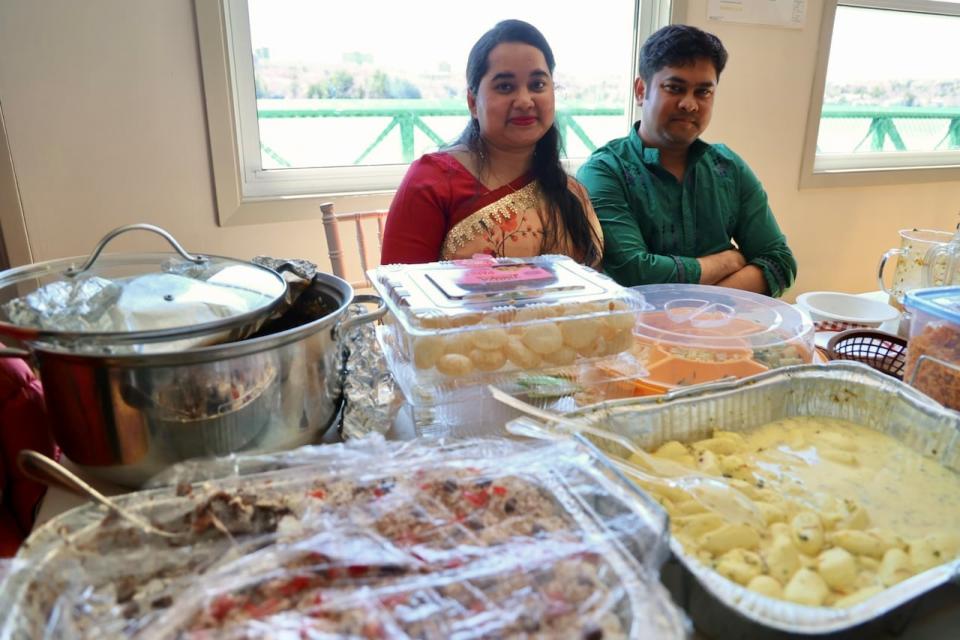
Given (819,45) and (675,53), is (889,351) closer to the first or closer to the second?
(675,53)

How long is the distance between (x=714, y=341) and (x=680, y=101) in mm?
874

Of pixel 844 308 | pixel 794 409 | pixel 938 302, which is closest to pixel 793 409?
pixel 794 409

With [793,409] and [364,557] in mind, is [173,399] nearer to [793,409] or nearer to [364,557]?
[364,557]

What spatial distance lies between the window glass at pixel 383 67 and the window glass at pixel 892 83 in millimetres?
1136

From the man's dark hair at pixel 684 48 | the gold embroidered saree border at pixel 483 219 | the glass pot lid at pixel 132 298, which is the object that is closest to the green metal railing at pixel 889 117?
the man's dark hair at pixel 684 48

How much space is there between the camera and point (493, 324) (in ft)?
2.69

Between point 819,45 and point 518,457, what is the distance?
2.77 metres

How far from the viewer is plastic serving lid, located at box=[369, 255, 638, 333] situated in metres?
0.82

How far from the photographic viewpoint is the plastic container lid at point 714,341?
944 mm

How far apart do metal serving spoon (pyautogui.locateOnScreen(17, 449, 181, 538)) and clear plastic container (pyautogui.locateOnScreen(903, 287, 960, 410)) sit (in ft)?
3.12

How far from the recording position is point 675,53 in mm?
1566

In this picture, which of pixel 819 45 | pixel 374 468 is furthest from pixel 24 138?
pixel 819 45

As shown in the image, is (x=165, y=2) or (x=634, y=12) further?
(x=634, y=12)

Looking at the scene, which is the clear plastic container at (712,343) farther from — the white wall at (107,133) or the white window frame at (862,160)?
the white window frame at (862,160)
